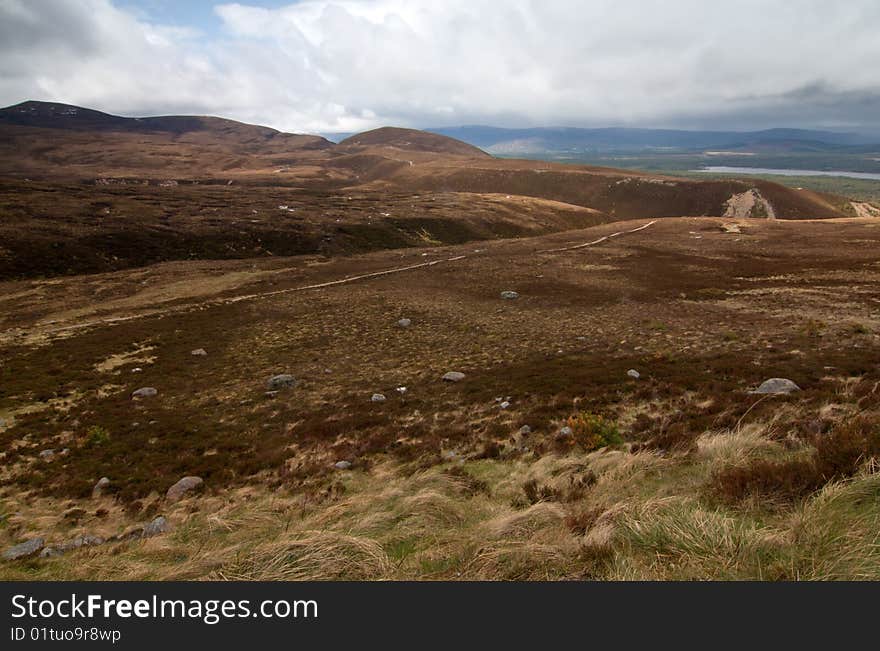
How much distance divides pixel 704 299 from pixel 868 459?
31700mm

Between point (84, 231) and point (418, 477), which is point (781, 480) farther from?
point (84, 231)

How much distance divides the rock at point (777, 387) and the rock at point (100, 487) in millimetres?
19861

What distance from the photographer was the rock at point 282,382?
21.0m

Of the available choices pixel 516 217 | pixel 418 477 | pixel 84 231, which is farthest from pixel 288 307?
pixel 516 217

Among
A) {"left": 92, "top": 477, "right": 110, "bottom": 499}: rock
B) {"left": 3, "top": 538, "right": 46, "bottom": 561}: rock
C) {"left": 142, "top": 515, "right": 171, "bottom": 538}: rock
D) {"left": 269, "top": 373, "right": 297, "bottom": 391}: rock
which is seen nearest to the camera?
{"left": 3, "top": 538, "right": 46, "bottom": 561}: rock

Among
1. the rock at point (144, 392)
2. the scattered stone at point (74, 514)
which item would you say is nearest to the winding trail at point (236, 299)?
the rock at point (144, 392)

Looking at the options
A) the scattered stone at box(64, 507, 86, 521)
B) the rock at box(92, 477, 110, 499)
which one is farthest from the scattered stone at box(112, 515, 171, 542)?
the rock at box(92, 477, 110, 499)

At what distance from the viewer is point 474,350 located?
2506 cm

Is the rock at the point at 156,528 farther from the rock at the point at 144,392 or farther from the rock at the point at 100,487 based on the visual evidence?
the rock at the point at 144,392

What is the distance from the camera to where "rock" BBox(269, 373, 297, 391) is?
68.7 ft

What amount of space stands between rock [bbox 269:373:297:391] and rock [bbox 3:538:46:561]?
37.5 feet

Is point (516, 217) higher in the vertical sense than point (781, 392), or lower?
higher

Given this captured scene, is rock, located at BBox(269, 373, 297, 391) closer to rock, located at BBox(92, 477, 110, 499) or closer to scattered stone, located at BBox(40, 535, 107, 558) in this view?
rock, located at BBox(92, 477, 110, 499)

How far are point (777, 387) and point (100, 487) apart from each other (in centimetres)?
2068
